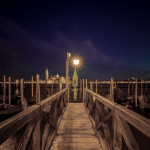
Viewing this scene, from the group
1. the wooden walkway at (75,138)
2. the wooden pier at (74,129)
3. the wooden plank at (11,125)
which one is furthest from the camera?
the wooden walkway at (75,138)

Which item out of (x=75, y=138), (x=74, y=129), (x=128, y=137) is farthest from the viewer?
(x=74, y=129)

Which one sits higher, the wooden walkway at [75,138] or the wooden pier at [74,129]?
the wooden pier at [74,129]

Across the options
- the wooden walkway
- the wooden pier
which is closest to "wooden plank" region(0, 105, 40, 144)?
the wooden pier

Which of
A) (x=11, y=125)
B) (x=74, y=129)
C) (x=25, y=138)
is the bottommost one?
(x=74, y=129)

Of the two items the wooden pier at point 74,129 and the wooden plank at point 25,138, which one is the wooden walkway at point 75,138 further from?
the wooden plank at point 25,138

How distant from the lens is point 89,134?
331 cm

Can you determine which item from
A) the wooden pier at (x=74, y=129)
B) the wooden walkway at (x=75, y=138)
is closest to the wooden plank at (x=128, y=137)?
the wooden pier at (x=74, y=129)

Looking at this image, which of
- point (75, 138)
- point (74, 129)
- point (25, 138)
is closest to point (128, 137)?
point (25, 138)

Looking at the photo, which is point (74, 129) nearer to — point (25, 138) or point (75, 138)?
point (75, 138)

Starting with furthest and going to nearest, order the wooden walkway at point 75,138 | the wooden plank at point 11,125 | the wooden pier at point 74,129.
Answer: the wooden walkway at point 75,138 → the wooden pier at point 74,129 → the wooden plank at point 11,125

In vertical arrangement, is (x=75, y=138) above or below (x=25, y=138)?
below

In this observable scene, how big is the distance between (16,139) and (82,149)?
14.8 feet

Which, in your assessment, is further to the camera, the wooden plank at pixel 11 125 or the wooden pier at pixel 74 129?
the wooden pier at pixel 74 129

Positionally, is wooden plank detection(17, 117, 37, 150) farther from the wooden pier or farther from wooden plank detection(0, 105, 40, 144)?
wooden plank detection(0, 105, 40, 144)
